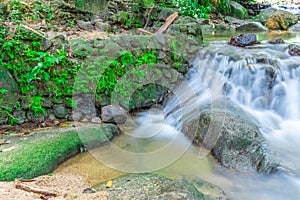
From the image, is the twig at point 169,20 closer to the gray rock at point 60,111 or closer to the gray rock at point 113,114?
the gray rock at point 113,114

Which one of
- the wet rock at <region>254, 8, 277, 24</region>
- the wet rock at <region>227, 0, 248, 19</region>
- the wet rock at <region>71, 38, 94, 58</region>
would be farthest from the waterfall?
the wet rock at <region>227, 0, 248, 19</region>

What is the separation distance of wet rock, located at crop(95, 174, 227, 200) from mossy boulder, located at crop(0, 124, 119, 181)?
78cm

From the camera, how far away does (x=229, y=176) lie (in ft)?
11.3

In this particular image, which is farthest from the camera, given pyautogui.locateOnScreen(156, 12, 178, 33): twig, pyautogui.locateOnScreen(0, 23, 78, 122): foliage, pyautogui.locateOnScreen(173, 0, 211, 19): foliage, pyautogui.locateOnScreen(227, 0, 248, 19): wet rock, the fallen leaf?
pyautogui.locateOnScreen(227, 0, 248, 19): wet rock

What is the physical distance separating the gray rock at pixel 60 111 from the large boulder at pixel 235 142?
7.08 feet

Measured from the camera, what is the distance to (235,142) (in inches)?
146

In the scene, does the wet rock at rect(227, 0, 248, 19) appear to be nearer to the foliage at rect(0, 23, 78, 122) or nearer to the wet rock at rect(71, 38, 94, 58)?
the wet rock at rect(71, 38, 94, 58)

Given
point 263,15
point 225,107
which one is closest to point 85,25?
point 225,107

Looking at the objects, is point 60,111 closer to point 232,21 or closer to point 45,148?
point 45,148

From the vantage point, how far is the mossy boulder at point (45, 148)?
300 cm

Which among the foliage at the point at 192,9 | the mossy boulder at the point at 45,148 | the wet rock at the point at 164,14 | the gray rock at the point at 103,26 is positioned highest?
the foliage at the point at 192,9

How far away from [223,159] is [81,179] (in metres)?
1.87

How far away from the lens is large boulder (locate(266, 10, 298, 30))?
1096 cm

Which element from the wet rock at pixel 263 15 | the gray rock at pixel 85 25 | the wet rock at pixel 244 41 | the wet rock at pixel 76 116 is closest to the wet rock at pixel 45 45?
the wet rock at pixel 76 116
